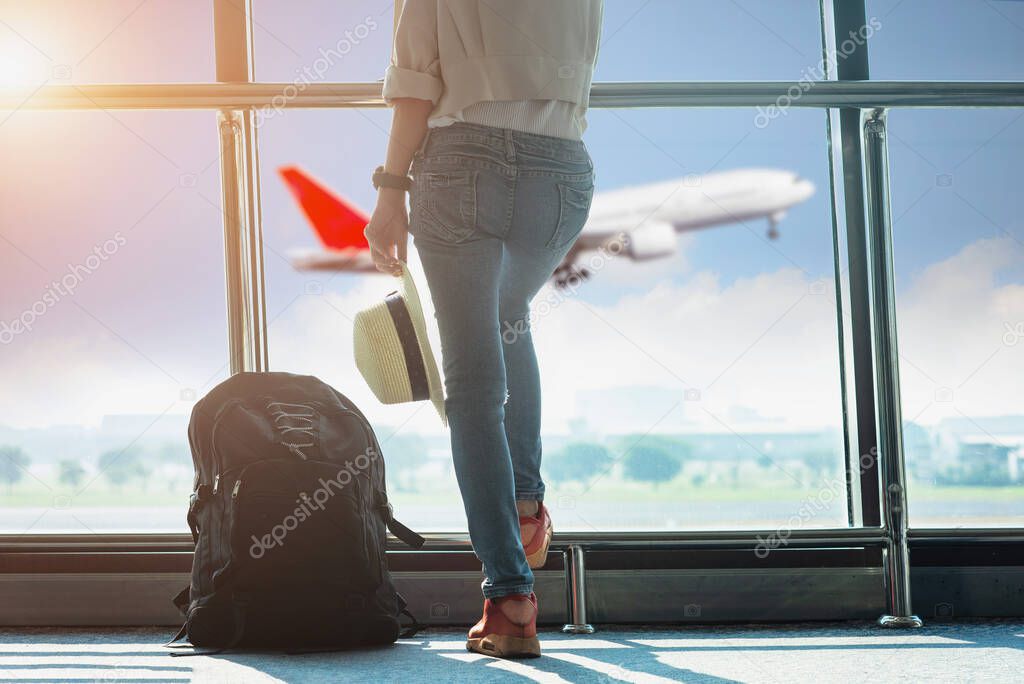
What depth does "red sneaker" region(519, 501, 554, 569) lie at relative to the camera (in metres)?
1.47

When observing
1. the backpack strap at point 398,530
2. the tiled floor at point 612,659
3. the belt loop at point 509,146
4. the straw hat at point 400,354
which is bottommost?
the tiled floor at point 612,659

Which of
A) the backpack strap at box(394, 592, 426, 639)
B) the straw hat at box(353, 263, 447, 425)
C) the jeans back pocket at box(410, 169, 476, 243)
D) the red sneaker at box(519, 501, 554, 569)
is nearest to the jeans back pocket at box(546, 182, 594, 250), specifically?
the jeans back pocket at box(410, 169, 476, 243)

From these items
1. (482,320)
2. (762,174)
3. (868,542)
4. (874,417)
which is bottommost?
(868,542)

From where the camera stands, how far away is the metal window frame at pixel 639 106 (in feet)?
5.14

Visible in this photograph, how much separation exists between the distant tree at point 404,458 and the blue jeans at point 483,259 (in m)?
0.52

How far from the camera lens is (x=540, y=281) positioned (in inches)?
56.9

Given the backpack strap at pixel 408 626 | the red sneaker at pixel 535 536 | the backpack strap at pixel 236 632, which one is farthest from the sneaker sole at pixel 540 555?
the backpack strap at pixel 236 632

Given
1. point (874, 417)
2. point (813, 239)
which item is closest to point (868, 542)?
point (874, 417)

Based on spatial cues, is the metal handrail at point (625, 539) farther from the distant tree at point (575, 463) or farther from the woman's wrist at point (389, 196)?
the woman's wrist at point (389, 196)

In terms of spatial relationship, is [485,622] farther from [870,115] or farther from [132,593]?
[870,115]

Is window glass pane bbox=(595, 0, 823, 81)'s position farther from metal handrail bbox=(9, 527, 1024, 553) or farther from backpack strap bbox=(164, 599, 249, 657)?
backpack strap bbox=(164, 599, 249, 657)

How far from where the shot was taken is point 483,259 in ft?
4.33

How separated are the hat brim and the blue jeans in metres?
0.06

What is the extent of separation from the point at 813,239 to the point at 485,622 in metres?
1.06
